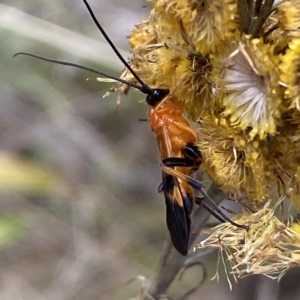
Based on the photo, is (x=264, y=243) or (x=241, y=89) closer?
(x=241, y=89)

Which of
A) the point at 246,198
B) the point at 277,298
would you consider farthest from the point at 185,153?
the point at 277,298

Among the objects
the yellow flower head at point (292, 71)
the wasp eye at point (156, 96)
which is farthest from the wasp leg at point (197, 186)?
the yellow flower head at point (292, 71)

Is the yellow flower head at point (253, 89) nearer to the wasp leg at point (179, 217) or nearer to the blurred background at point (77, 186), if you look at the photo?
the wasp leg at point (179, 217)

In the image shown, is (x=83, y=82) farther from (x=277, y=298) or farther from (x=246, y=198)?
(x=246, y=198)

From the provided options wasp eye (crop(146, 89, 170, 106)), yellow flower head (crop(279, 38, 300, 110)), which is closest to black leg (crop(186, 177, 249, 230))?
wasp eye (crop(146, 89, 170, 106))

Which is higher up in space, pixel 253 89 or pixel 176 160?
pixel 253 89

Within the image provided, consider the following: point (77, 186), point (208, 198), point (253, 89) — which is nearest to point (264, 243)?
point (208, 198)

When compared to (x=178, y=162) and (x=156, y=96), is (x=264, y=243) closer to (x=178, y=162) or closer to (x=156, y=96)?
(x=178, y=162)
